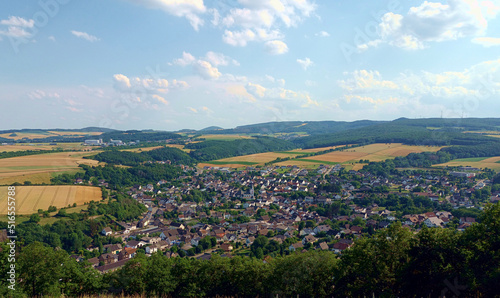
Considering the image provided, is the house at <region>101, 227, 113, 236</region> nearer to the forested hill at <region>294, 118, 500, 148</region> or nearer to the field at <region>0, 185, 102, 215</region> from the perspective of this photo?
the field at <region>0, 185, 102, 215</region>

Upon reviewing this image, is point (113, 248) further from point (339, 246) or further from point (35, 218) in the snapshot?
point (339, 246)

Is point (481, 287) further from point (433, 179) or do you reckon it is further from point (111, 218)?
point (433, 179)

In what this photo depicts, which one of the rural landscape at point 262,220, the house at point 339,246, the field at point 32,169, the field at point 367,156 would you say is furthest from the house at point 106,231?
the field at point 367,156

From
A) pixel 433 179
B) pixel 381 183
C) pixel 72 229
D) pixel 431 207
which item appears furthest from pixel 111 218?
pixel 433 179

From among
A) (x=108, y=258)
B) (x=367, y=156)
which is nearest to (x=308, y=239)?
(x=108, y=258)

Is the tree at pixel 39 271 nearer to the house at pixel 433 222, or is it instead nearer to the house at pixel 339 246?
the house at pixel 339 246

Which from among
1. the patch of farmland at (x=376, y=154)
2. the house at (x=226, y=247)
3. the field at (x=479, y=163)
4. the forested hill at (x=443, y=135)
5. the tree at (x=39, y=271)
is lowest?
the house at (x=226, y=247)
